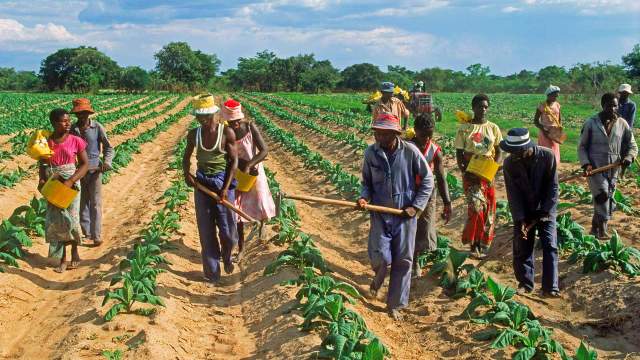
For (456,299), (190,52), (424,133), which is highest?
(190,52)

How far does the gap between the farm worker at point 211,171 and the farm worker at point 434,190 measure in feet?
5.99

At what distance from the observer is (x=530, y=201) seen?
19.1ft

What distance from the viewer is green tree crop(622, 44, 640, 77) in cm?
4534

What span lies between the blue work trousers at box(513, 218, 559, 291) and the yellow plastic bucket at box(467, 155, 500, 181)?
3.06 feet

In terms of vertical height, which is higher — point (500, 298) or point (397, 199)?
point (397, 199)

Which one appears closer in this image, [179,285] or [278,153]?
[179,285]

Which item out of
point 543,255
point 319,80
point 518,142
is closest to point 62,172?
point 518,142

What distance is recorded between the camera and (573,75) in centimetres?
4534

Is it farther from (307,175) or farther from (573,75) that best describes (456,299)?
(573,75)

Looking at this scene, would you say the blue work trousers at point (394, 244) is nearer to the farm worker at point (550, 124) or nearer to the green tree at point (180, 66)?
the farm worker at point (550, 124)

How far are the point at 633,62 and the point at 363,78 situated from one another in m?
35.0

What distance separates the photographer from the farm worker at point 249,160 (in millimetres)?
6679

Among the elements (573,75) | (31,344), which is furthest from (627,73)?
(31,344)

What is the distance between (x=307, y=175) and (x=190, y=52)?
65266mm
